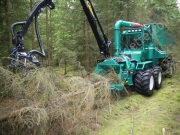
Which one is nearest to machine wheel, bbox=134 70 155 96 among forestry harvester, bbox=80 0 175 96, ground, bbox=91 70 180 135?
forestry harvester, bbox=80 0 175 96

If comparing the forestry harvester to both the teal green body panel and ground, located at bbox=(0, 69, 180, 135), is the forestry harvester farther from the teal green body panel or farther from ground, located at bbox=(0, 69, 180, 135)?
ground, located at bbox=(0, 69, 180, 135)

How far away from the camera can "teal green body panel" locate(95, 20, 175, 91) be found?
780 centimetres

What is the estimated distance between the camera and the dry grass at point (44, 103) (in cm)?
368

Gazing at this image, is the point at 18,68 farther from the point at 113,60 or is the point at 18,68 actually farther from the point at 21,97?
the point at 113,60

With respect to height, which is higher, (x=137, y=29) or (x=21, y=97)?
(x=137, y=29)

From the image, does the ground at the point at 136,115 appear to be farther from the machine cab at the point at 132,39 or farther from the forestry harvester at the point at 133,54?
the machine cab at the point at 132,39

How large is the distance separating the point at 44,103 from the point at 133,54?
5.82m

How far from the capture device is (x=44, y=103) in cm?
409

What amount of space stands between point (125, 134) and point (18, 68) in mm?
2934

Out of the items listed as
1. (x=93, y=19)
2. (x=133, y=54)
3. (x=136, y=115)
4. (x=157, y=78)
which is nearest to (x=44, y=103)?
(x=136, y=115)

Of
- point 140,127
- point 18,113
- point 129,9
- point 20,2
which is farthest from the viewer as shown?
point 129,9

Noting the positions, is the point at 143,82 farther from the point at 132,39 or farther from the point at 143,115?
the point at 132,39

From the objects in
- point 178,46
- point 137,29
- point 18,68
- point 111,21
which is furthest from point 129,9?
point 18,68

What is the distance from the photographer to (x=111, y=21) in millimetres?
14336
